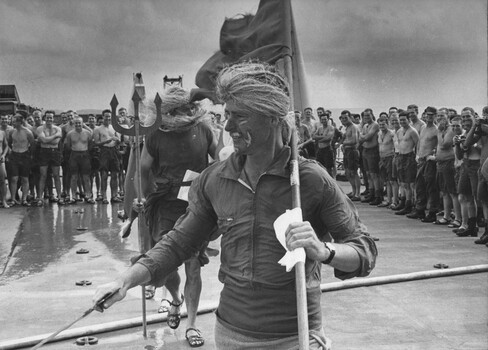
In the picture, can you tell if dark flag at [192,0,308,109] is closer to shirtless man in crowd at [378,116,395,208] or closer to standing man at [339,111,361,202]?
shirtless man in crowd at [378,116,395,208]

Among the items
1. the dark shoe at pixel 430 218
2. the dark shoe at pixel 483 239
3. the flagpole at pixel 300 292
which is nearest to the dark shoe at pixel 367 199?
the dark shoe at pixel 430 218

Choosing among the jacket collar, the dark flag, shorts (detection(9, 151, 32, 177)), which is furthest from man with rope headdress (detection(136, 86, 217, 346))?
shorts (detection(9, 151, 32, 177))

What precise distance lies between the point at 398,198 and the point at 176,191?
9.09 meters

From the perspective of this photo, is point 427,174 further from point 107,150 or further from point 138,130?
point 138,130

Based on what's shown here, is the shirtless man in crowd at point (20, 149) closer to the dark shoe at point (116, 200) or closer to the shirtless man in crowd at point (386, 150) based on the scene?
the dark shoe at point (116, 200)

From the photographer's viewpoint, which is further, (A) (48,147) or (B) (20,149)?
(A) (48,147)

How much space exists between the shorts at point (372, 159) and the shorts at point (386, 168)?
0.91 ft

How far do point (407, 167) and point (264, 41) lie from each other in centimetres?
952

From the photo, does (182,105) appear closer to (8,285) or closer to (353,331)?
(353,331)

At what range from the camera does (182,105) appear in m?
5.03

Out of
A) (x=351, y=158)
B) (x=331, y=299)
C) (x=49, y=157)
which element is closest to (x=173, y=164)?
(x=331, y=299)

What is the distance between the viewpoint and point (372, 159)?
46.0 feet

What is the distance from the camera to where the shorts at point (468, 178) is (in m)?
9.62

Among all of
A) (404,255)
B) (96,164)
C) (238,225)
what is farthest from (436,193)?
(238,225)
